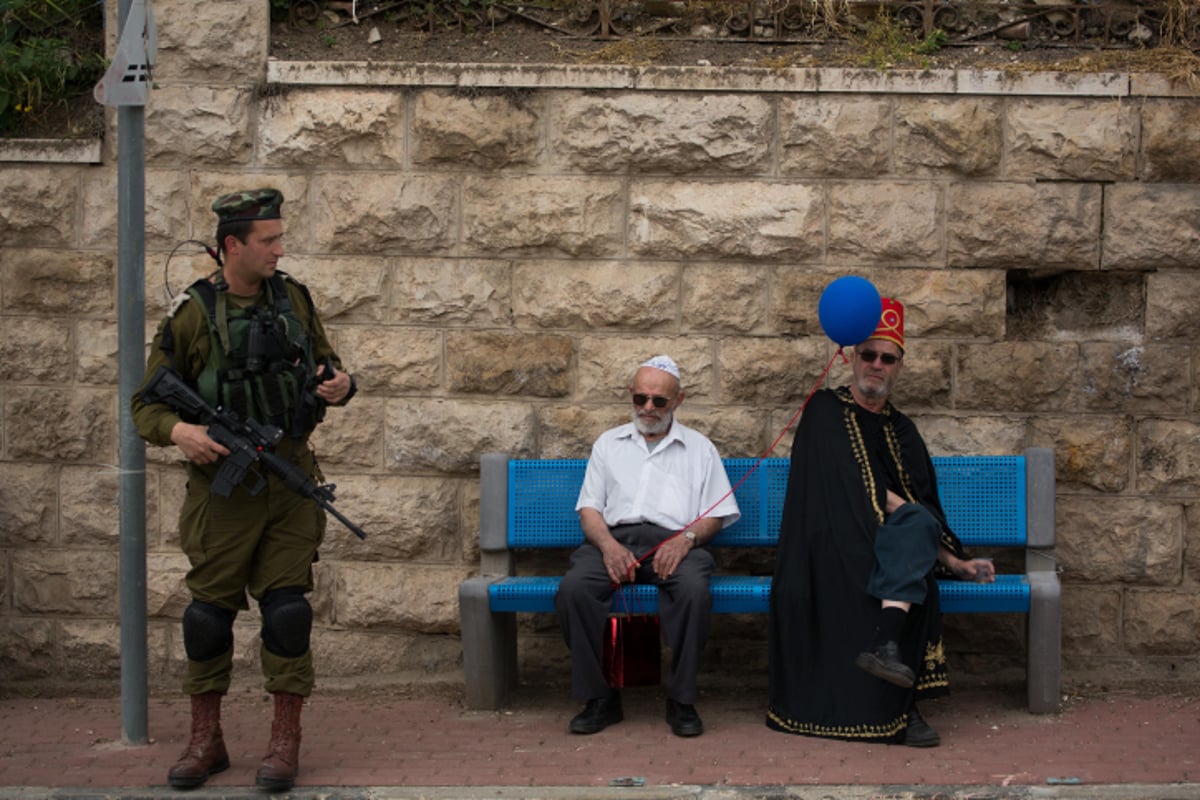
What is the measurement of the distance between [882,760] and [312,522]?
2.30 metres

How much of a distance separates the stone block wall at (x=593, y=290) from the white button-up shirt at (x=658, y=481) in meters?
0.45

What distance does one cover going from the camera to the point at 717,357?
24.0 ft

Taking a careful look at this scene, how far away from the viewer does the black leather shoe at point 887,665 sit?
5.96 meters

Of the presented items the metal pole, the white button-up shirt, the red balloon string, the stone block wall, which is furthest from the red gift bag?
the metal pole

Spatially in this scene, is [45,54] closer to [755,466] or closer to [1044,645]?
[755,466]

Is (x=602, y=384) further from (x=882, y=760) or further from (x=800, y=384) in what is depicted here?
(x=882, y=760)

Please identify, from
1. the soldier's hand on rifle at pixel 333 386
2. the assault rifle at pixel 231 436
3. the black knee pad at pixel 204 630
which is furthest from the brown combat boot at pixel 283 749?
the soldier's hand on rifle at pixel 333 386

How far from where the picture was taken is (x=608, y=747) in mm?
6262

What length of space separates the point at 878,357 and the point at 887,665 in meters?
1.36

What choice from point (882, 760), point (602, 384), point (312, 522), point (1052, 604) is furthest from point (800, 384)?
point (312, 522)

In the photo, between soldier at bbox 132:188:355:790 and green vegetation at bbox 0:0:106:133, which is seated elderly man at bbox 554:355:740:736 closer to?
soldier at bbox 132:188:355:790

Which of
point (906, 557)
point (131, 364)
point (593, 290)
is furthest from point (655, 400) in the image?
point (131, 364)

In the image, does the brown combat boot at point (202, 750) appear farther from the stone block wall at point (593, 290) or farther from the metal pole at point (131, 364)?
the stone block wall at point (593, 290)

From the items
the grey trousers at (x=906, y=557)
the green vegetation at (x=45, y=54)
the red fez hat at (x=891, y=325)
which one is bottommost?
the grey trousers at (x=906, y=557)
